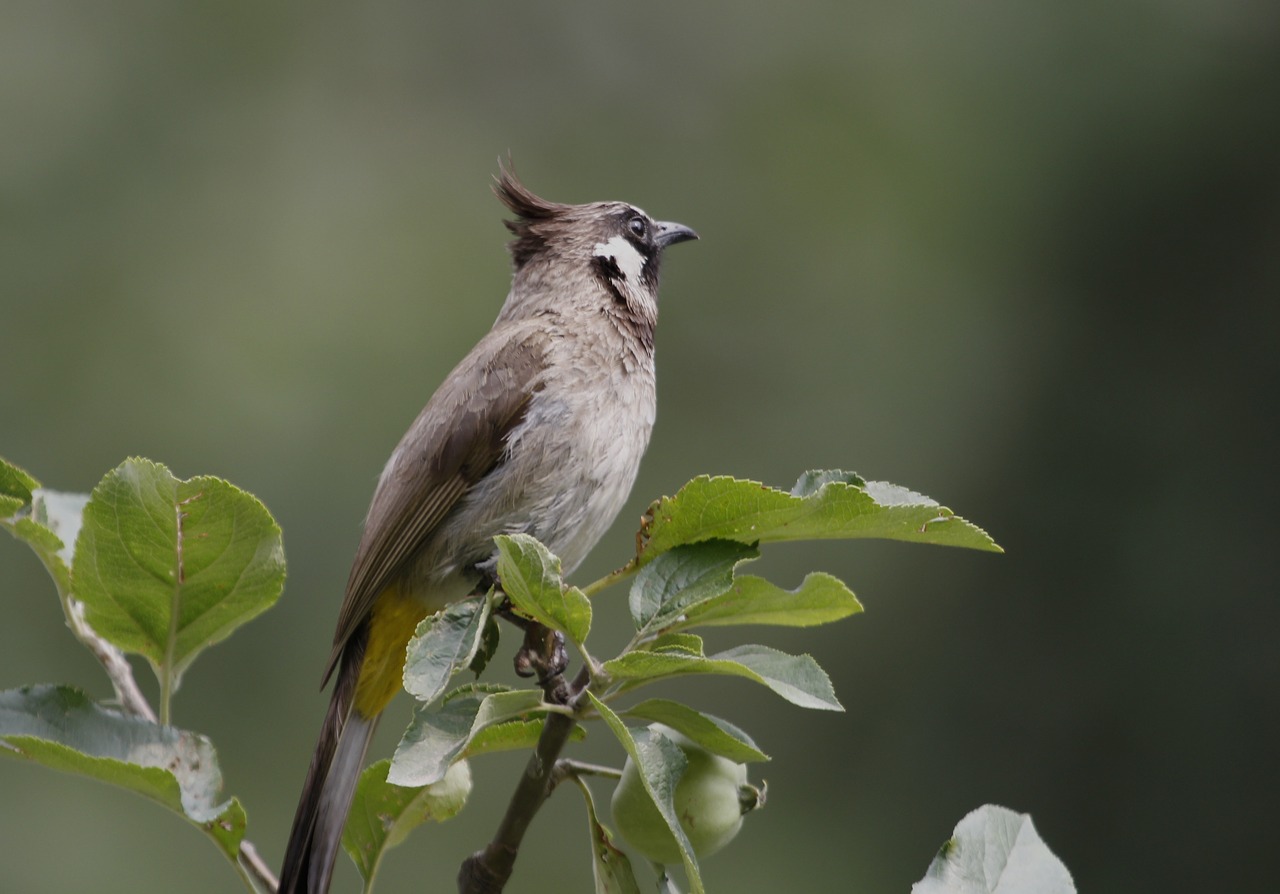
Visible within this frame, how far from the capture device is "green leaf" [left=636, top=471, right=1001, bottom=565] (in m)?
1.77

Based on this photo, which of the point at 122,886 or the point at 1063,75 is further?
the point at 1063,75

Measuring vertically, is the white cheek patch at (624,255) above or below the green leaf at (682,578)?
above

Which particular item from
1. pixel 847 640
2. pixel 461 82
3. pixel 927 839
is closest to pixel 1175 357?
pixel 847 640

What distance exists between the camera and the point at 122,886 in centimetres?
579

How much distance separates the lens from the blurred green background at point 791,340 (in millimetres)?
6266

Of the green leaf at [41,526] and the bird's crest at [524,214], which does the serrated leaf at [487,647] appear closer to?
the green leaf at [41,526]

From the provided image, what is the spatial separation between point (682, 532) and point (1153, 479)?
5.50 meters

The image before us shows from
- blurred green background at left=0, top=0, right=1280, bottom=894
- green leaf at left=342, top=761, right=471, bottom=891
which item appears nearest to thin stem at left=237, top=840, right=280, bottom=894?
green leaf at left=342, top=761, right=471, bottom=891

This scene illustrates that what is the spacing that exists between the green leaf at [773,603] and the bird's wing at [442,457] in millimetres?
1023

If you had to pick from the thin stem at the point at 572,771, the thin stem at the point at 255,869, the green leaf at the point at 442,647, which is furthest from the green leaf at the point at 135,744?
the thin stem at the point at 572,771

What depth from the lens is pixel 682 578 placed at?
181 centimetres

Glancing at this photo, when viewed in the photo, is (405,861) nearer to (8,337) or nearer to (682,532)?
(8,337)

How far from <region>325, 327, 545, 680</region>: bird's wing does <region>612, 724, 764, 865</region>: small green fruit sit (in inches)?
38.4

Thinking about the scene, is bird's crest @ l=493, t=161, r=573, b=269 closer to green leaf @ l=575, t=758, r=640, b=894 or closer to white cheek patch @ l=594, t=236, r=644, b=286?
white cheek patch @ l=594, t=236, r=644, b=286
